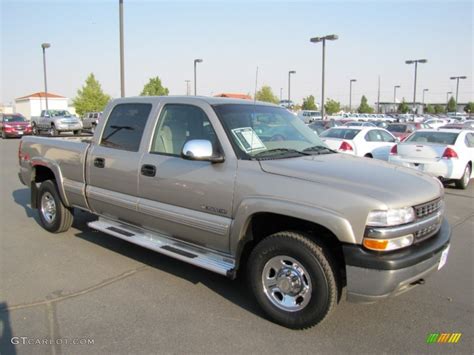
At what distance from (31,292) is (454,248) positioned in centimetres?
528

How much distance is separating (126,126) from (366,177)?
2852mm

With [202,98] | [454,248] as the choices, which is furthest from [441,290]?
[202,98]

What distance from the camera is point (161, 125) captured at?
14.9 feet

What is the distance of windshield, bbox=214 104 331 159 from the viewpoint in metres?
3.93

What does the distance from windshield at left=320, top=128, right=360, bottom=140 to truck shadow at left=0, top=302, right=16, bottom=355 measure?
11.6 m

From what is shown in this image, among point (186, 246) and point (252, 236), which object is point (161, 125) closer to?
point (186, 246)

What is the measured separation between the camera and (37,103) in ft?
276

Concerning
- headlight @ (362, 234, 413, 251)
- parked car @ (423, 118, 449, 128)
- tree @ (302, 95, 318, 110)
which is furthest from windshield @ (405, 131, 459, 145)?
tree @ (302, 95, 318, 110)

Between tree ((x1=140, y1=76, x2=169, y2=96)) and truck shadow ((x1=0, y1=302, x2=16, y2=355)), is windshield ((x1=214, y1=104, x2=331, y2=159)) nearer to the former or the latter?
truck shadow ((x1=0, y1=302, x2=16, y2=355))

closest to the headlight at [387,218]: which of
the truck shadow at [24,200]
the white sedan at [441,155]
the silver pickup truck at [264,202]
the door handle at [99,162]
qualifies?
the silver pickup truck at [264,202]

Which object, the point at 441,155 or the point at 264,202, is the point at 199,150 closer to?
the point at 264,202

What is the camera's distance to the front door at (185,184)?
12.5ft

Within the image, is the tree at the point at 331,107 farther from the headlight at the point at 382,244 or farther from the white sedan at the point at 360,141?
the headlight at the point at 382,244

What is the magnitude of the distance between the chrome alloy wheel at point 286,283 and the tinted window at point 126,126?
2090 millimetres
